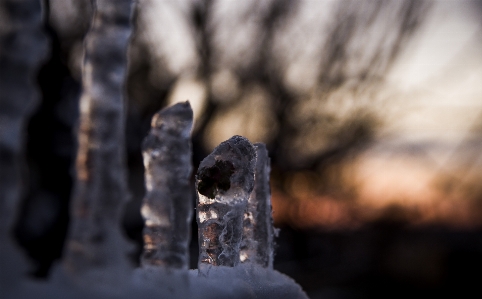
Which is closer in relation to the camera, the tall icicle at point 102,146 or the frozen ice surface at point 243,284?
the tall icicle at point 102,146

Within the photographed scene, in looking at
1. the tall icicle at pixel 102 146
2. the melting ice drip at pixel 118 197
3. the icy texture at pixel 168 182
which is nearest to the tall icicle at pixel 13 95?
the melting ice drip at pixel 118 197

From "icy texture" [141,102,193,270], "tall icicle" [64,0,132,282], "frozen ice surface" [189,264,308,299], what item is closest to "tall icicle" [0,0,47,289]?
"tall icicle" [64,0,132,282]

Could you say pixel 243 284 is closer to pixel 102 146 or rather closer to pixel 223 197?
pixel 223 197

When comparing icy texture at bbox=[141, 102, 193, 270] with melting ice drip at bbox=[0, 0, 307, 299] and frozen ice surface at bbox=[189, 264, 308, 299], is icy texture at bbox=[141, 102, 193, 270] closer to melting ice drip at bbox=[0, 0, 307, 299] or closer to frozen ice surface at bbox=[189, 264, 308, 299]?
melting ice drip at bbox=[0, 0, 307, 299]

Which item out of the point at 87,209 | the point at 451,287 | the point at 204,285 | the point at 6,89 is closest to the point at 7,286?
the point at 87,209

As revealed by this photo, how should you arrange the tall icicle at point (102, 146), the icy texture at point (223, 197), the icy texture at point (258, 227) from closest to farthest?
1. the tall icicle at point (102, 146)
2. the icy texture at point (223, 197)
3. the icy texture at point (258, 227)

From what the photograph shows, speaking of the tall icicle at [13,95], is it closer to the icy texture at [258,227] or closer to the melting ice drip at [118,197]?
the melting ice drip at [118,197]

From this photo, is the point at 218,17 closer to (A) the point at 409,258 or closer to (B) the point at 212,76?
(B) the point at 212,76

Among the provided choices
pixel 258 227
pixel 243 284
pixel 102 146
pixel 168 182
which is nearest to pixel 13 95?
pixel 102 146
